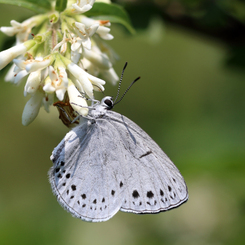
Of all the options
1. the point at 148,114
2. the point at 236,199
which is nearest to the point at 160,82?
the point at 148,114

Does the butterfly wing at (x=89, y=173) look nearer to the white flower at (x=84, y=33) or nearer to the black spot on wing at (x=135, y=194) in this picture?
the black spot on wing at (x=135, y=194)

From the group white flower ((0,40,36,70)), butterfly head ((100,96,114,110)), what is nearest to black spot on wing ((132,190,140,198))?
butterfly head ((100,96,114,110))

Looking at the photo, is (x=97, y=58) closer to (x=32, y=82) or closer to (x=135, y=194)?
(x=32, y=82)

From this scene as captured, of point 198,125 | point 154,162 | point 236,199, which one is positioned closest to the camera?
point 154,162

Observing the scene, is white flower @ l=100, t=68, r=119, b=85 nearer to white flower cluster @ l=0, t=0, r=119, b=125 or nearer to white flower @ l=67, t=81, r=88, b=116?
white flower cluster @ l=0, t=0, r=119, b=125

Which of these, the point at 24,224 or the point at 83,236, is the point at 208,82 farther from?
the point at 24,224

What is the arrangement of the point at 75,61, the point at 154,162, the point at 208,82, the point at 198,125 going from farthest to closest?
the point at 208,82 → the point at 198,125 → the point at 154,162 → the point at 75,61

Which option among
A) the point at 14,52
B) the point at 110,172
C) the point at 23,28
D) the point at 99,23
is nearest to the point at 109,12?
the point at 99,23
